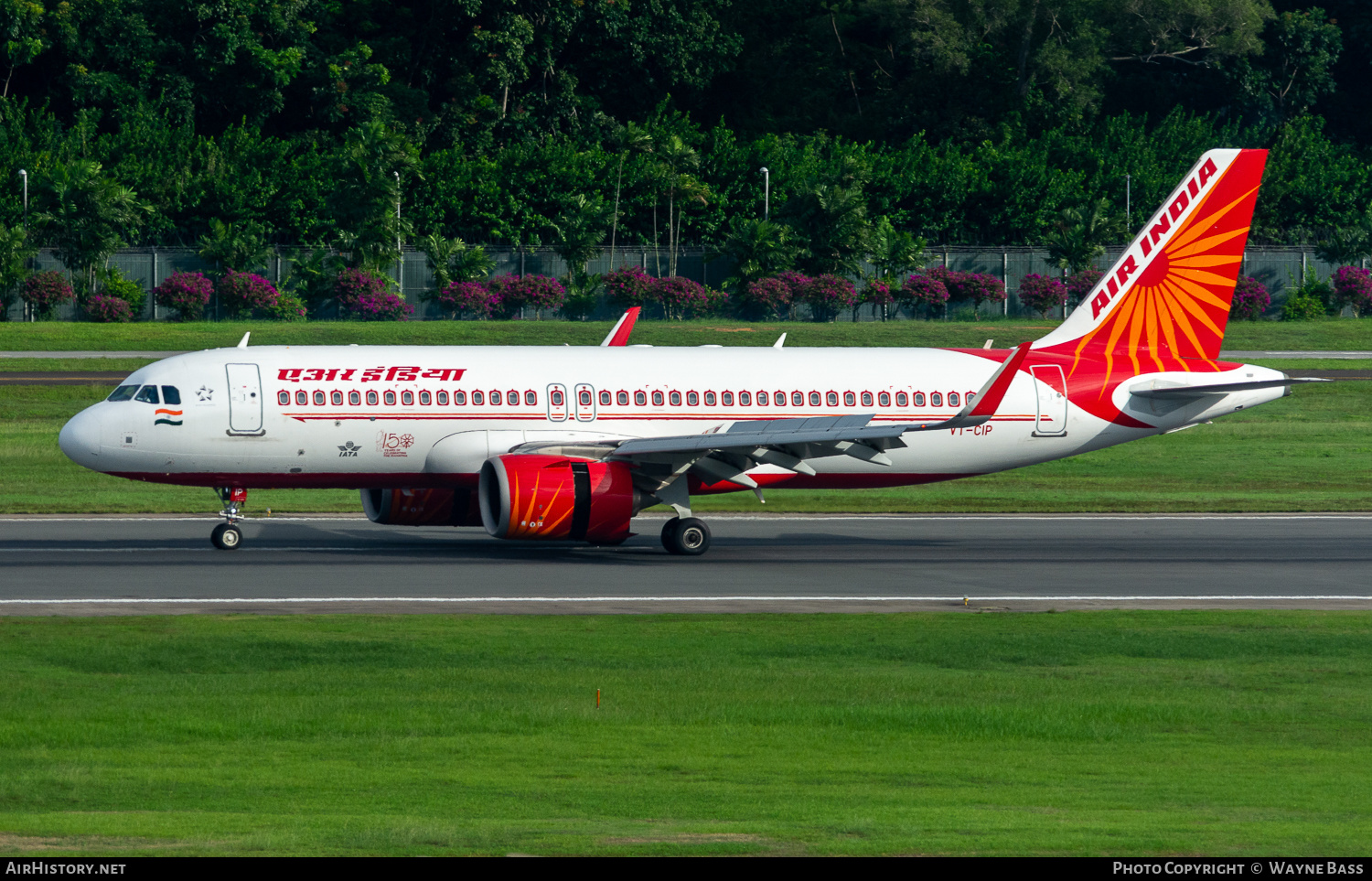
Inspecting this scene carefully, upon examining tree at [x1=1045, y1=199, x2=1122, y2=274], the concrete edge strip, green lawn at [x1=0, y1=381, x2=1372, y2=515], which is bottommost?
green lawn at [x1=0, y1=381, x2=1372, y2=515]

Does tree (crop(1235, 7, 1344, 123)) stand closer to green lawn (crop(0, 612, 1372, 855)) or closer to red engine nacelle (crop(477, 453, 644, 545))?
red engine nacelle (crop(477, 453, 644, 545))

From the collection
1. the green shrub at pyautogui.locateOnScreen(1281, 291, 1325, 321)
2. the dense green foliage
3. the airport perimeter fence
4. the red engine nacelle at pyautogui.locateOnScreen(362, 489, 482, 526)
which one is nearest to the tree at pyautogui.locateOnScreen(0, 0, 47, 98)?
the dense green foliage

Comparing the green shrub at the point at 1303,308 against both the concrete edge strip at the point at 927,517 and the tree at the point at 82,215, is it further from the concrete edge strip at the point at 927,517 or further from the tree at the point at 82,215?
the tree at the point at 82,215

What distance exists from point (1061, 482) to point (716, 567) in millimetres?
21789

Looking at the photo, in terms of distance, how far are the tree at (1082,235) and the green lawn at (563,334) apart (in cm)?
1204

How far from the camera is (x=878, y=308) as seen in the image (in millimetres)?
94062

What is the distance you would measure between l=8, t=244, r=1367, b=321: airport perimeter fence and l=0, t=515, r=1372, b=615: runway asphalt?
5296 cm

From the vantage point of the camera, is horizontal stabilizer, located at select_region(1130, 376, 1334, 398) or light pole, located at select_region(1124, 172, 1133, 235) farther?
light pole, located at select_region(1124, 172, 1133, 235)

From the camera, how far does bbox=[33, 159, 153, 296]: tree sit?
90.2 m

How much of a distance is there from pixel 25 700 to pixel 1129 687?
11820 mm

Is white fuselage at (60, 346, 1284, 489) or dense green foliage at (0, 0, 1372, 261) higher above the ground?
dense green foliage at (0, 0, 1372, 261)

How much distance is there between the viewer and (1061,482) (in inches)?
2026

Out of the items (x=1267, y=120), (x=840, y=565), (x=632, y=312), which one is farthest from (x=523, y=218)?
(x=840, y=565)

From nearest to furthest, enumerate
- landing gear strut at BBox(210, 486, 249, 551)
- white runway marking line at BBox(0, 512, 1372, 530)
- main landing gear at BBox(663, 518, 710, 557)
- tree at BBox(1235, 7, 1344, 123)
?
landing gear strut at BBox(210, 486, 249, 551), main landing gear at BBox(663, 518, 710, 557), white runway marking line at BBox(0, 512, 1372, 530), tree at BBox(1235, 7, 1344, 123)
